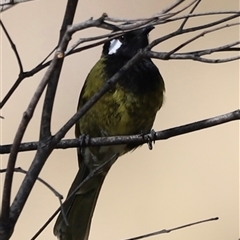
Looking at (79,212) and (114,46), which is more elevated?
(114,46)

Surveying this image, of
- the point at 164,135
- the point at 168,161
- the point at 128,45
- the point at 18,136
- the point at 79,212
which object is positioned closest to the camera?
the point at 18,136

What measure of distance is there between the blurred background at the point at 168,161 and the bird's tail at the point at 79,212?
0.16 m

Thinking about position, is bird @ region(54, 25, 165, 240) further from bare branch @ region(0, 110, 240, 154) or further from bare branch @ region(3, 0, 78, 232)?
bare branch @ region(3, 0, 78, 232)

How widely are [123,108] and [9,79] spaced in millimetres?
399

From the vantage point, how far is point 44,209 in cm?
123

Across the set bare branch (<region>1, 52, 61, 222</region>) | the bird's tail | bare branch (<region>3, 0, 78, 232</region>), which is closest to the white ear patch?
the bird's tail

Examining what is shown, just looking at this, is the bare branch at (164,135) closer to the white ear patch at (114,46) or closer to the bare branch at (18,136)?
the bare branch at (18,136)

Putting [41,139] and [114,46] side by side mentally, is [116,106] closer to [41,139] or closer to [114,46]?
[114,46]

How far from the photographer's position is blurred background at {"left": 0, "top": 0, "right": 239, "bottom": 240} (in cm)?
123

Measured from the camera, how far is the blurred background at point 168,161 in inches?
48.3

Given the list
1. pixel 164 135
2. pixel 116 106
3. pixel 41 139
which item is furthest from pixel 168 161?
pixel 41 139

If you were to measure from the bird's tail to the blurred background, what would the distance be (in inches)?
6.4

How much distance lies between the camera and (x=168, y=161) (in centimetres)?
125

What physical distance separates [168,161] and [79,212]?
38 cm
